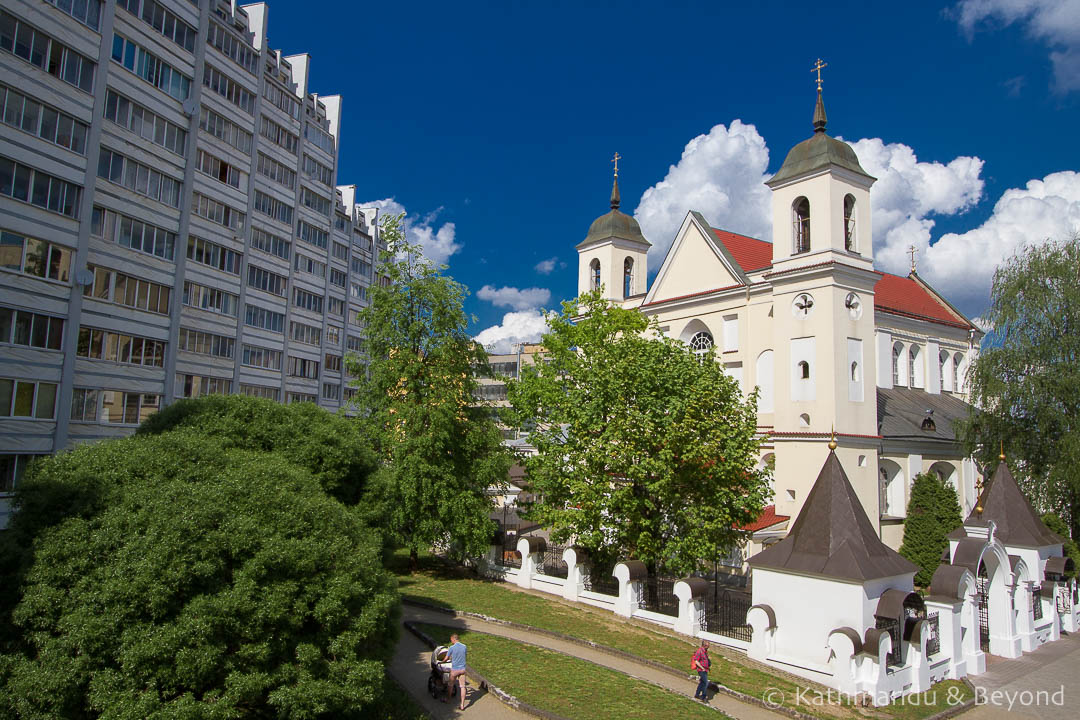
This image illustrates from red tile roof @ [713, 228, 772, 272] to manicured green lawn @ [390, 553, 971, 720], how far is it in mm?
20648

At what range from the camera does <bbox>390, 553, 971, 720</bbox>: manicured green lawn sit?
15.0 m

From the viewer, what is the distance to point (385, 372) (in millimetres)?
24141

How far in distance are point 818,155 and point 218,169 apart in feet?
93.8

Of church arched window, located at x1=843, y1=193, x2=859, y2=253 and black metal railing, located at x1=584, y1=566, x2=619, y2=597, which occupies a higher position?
church arched window, located at x1=843, y1=193, x2=859, y2=253

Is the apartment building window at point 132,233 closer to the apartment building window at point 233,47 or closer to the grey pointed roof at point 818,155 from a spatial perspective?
the apartment building window at point 233,47

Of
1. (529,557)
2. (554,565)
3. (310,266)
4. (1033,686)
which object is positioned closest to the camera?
(1033,686)

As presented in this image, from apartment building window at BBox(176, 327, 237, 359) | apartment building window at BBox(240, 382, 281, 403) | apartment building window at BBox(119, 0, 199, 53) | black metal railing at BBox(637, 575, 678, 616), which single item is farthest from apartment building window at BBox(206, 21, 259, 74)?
black metal railing at BBox(637, 575, 678, 616)

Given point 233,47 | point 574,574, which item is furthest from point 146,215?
point 574,574

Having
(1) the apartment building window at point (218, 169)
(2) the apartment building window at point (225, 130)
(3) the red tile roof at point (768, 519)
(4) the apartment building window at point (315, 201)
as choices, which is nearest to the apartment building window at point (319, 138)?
(4) the apartment building window at point (315, 201)

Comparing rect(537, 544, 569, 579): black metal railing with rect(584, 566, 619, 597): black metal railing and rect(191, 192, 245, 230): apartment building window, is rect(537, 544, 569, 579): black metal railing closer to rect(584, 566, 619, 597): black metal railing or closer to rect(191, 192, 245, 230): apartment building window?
rect(584, 566, 619, 597): black metal railing

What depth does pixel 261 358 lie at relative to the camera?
4188 cm

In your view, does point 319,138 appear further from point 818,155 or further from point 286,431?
point 286,431

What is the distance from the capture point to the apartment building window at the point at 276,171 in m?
40.9

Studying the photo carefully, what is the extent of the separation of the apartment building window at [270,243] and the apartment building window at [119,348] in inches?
407
